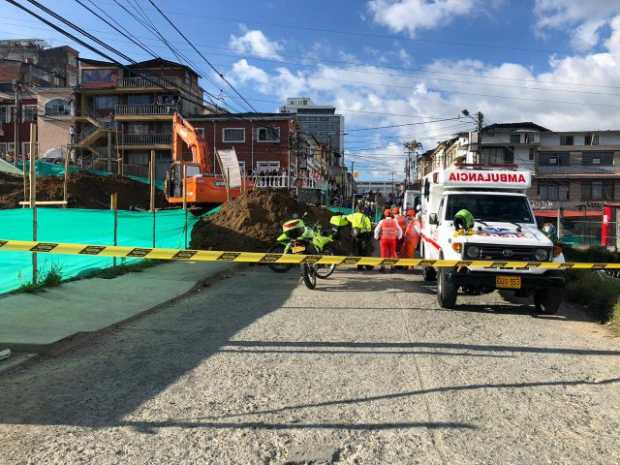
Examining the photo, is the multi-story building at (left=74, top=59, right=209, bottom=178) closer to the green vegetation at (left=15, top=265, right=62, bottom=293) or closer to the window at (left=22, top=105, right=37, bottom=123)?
the window at (left=22, top=105, right=37, bottom=123)

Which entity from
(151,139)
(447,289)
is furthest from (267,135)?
(447,289)

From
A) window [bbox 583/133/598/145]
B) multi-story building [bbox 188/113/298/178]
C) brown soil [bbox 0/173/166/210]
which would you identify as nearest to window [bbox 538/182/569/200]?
window [bbox 583/133/598/145]

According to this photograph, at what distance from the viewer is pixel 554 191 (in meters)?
61.1

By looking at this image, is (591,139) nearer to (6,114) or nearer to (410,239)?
(410,239)

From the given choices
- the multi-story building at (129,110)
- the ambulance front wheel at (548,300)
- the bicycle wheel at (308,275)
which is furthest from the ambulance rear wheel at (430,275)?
the multi-story building at (129,110)

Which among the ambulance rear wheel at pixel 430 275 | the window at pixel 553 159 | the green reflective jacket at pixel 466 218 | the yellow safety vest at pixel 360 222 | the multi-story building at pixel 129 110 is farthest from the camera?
the window at pixel 553 159

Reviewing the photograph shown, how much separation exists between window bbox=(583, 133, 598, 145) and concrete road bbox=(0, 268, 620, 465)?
205 ft

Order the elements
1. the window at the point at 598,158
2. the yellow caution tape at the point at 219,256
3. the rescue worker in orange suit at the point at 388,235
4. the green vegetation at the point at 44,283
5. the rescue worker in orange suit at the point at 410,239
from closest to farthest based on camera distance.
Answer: the yellow caution tape at the point at 219,256, the green vegetation at the point at 44,283, the rescue worker in orange suit at the point at 388,235, the rescue worker in orange suit at the point at 410,239, the window at the point at 598,158

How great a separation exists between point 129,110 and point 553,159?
157 ft

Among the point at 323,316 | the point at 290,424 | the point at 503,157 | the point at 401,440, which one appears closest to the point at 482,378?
the point at 401,440

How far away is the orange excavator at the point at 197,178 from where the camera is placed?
21.7 meters

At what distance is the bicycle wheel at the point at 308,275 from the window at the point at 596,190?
58.7m

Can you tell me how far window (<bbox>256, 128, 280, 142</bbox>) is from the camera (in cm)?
4734

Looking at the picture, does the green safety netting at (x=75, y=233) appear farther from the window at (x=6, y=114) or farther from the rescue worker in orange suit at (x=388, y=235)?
the window at (x=6, y=114)
